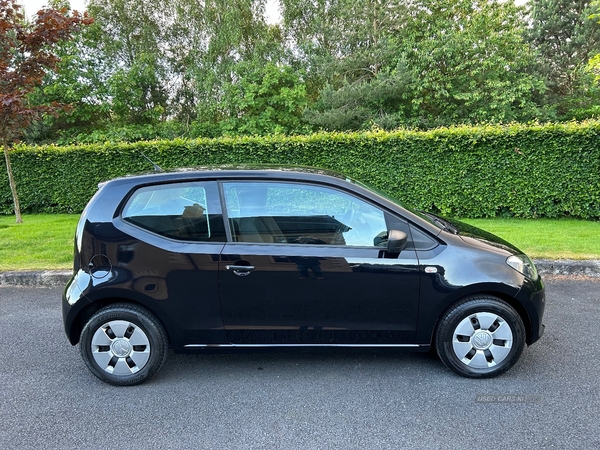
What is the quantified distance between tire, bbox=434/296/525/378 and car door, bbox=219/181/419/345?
0.30m

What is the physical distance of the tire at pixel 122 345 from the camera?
291 centimetres

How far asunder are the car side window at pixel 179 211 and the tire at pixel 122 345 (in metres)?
0.66

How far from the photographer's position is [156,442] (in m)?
2.36

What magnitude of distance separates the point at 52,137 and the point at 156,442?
21.4m

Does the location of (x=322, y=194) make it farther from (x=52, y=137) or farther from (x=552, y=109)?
(x=52, y=137)

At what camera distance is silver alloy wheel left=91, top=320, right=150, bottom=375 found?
292 cm

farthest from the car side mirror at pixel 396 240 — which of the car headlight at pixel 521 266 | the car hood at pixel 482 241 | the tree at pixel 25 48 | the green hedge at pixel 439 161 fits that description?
the tree at pixel 25 48

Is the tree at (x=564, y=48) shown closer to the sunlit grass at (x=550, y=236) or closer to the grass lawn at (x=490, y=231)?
the sunlit grass at (x=550, y=236)

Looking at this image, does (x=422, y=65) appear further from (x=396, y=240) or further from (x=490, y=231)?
(x=396, y=240)

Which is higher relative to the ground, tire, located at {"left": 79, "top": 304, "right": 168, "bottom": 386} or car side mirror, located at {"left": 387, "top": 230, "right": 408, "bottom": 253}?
car side mirror, located at {"left": 387, "top": 230, "right": 408, "bottom": 253}

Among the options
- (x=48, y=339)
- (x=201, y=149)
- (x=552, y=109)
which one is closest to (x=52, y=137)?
(x=201, y=149)

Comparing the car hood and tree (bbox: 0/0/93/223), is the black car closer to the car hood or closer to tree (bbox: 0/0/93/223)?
the car hood

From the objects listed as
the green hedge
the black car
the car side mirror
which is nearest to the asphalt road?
the black car

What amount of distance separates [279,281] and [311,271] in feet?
0.81
